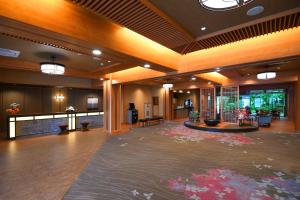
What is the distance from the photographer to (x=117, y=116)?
8992 mm

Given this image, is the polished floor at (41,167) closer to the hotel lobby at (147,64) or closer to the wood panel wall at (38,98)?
the hotel lobby at (147,64)

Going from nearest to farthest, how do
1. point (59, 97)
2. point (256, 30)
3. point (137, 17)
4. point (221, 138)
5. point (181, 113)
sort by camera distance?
1. point (137, 17)
2. point (256, 30)
3. point (221, 138)
4. point (59, 97)
5. point (181, 113)

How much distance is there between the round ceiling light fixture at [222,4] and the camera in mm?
2321

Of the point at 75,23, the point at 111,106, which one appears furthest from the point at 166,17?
the point at 111,106

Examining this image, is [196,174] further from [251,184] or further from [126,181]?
[126,181]

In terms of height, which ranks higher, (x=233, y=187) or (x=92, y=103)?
(x=92, y=103)

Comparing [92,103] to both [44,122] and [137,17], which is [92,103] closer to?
[44,122]

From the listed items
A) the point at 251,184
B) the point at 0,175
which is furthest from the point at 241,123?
the point at 0,175

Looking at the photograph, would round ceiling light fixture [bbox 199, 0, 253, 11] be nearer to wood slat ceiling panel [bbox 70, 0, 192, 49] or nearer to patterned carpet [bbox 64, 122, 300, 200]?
wood slat ceiling panel [bbox 70, 0, 192, 49]

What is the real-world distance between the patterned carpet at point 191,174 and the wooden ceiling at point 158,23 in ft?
10.3

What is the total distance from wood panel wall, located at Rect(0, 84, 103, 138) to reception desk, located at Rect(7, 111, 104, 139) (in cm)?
Result: 118

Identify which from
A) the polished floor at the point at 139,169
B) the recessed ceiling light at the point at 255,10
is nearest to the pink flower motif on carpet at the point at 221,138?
the polished floor at the point at 139,169

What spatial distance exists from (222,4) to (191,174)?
337cm

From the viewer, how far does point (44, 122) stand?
8.14 m
